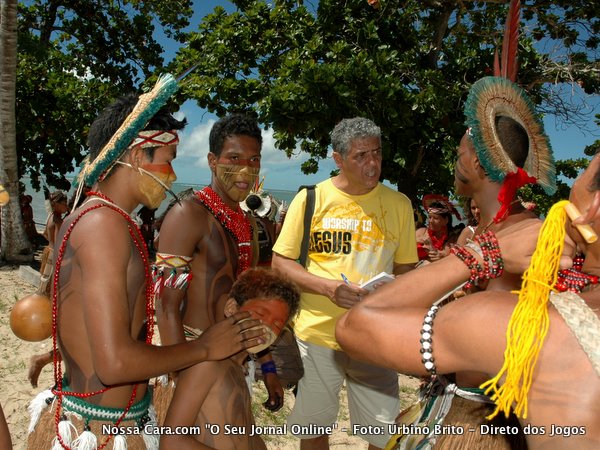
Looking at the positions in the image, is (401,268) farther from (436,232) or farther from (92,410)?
(436,232)

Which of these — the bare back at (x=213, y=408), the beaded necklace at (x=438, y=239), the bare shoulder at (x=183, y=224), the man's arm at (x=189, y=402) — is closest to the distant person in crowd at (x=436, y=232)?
the beaded necklace at (x=438, y=239)

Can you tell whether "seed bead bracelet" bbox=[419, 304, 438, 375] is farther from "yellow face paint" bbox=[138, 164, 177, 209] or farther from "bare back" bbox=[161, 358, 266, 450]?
"yellow face paint" bbox=[138, 164, 177, 209]

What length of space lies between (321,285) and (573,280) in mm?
2137

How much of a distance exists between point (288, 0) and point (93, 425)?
10.4m

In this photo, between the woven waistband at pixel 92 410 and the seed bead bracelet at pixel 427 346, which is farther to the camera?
the woven waistband at pixel 92 410

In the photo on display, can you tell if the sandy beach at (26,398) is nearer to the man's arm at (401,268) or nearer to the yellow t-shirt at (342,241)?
the yellow t-shirt at (342,241)

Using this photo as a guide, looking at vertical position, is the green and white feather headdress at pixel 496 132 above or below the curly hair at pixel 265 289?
above

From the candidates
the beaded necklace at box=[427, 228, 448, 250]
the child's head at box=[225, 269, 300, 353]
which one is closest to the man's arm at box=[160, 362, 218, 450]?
the child's head at box=[225, 269, 300, 353]

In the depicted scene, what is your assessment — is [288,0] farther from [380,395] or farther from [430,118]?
[380,395]

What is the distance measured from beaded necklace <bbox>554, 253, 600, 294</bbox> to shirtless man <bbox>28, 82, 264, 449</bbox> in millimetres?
1239

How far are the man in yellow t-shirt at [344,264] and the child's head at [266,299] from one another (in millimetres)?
1124

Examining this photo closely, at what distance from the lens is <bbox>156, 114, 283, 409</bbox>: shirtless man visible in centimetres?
280

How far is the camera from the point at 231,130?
3.45 m

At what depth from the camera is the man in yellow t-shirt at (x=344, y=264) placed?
366 centimetres
